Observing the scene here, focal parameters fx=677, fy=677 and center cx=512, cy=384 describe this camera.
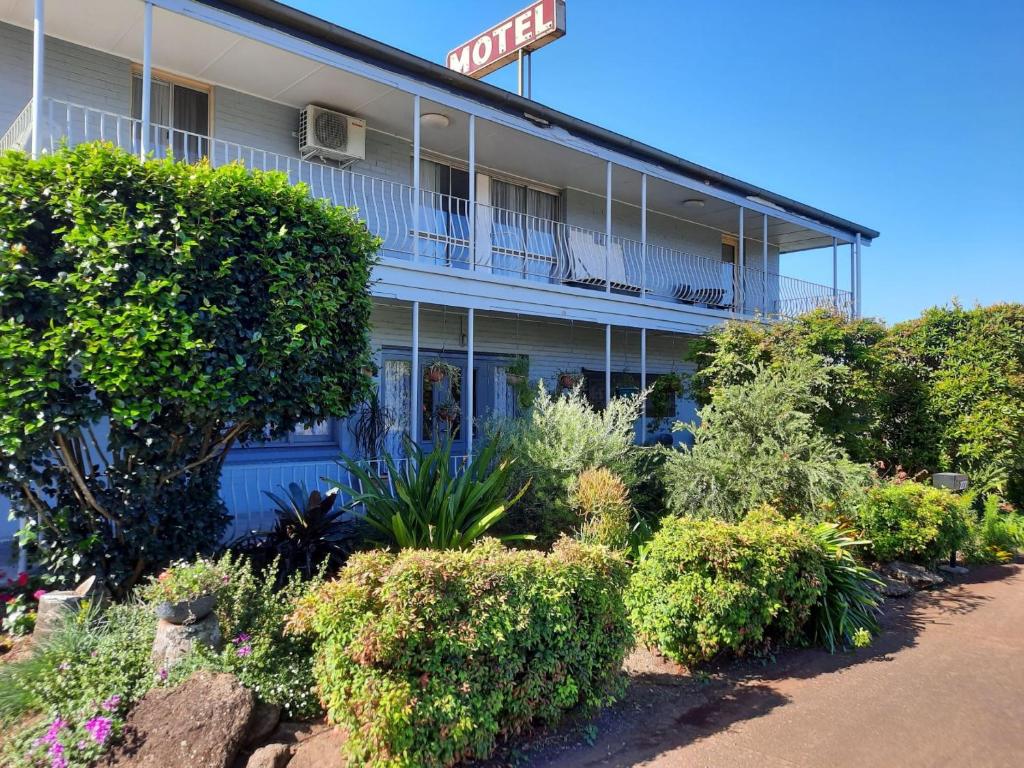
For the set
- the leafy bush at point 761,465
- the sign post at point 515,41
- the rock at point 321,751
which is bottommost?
the rock at point 321,751

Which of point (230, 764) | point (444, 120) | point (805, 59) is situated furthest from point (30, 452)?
point (805, 59)

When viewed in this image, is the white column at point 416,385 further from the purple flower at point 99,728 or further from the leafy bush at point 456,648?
the purple flower at point 99,728

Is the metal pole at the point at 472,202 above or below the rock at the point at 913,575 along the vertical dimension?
above

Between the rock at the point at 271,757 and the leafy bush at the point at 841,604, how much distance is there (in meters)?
4.17

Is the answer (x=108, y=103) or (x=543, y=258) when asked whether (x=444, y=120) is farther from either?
(x=108, y=103)

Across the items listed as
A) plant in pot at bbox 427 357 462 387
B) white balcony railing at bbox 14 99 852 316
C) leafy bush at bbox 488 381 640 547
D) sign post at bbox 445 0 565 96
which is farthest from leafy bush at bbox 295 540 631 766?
sign post at bbox 445 0 565 96

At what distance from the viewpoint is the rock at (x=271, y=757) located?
3299mm

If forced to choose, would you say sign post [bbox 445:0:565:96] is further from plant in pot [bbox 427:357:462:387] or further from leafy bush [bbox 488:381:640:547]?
leafy bush [bbox 488:381:640:547]

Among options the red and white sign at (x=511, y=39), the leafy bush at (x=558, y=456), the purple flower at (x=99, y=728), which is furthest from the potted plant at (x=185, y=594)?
the red and white sign at (x=511, y=39)

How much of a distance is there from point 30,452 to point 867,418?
9101mm

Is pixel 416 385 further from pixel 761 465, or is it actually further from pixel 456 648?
pixel 456 648

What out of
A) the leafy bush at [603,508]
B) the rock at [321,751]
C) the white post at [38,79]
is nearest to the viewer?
the rock at [321,751]

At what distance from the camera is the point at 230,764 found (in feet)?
11.0

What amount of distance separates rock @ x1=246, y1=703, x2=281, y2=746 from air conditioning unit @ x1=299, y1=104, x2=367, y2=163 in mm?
7587
